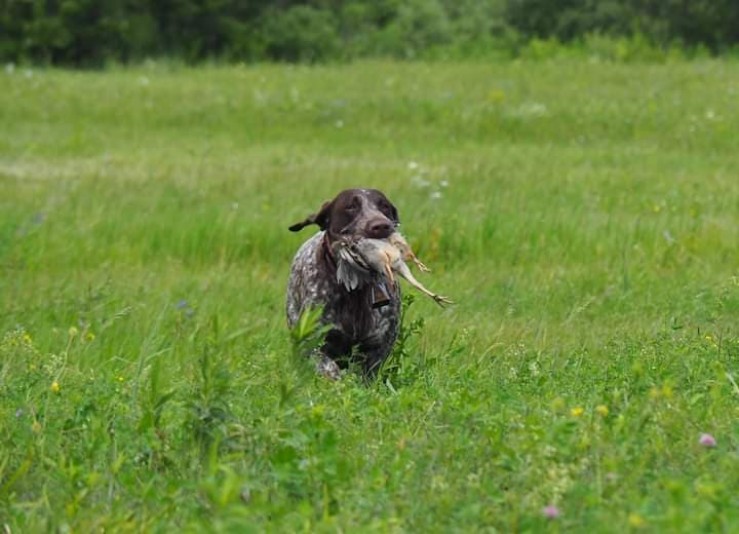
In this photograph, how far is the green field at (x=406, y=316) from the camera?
441 centimetres

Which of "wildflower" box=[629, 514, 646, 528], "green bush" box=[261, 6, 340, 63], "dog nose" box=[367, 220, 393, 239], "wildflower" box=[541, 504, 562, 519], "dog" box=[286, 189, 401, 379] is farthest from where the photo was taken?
"green bush" box=[261, 6, 340, 63]

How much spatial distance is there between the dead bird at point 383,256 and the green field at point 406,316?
1.57ft

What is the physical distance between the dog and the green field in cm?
16

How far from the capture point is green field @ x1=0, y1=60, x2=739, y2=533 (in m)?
4.41

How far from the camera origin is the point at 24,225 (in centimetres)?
1124

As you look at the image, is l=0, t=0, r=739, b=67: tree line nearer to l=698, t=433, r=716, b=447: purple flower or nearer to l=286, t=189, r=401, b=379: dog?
l=286, t=189, r=401, b=379: dog

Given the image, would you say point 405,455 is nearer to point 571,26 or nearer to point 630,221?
point 630,221

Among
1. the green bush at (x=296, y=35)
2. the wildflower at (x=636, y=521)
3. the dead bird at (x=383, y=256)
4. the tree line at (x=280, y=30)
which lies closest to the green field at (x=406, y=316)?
the wildflower at (x=636, y=521)

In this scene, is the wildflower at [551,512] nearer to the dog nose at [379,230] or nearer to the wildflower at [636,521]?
the wildflower at [636,521]

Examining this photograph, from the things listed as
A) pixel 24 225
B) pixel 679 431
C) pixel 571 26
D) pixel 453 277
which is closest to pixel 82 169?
pixel 24 225

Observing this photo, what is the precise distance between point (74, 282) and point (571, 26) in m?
29.7

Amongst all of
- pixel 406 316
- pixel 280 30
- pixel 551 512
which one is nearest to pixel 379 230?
pixel 406 316

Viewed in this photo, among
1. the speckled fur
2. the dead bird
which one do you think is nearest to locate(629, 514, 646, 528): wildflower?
the dead bird

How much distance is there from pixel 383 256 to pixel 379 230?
19 cm
